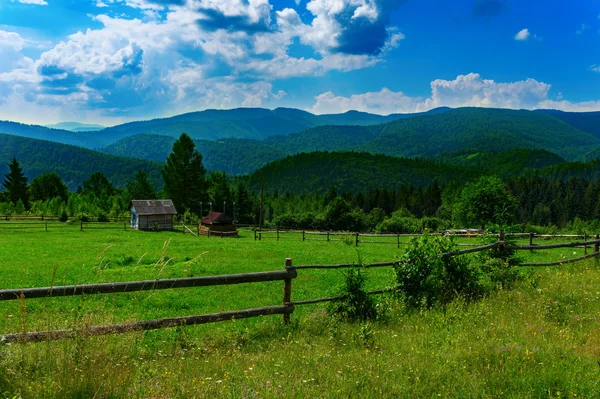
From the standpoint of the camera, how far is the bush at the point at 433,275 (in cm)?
888

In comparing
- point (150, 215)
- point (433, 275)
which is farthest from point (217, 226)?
point (433, 275)

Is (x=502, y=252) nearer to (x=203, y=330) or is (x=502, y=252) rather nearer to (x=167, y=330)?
(x=203, y=330)

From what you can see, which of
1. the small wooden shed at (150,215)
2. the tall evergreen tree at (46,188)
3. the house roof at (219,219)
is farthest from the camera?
the tall evergreen tree at (46,188)

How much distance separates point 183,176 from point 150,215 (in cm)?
1805

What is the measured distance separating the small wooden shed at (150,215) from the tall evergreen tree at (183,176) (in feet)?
42.4

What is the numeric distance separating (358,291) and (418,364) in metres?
2.61

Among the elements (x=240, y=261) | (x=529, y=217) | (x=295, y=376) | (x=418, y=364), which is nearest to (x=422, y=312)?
(x=418, y=364)

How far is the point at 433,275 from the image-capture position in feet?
29.9

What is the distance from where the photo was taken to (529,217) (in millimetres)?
112000

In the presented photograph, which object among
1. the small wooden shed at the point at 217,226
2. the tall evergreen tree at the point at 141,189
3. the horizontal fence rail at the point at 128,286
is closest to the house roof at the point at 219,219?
the small wooden shed at the point at 217,226

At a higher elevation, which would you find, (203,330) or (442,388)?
(442,388)

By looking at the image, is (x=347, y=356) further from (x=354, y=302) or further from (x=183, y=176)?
(x=183, y=176)

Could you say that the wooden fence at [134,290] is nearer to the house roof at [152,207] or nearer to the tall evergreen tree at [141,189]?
the house roof at [152,207]

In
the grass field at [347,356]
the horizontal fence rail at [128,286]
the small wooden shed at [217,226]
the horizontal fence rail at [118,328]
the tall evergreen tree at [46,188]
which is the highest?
the tall evergreen tree at [46,188]
